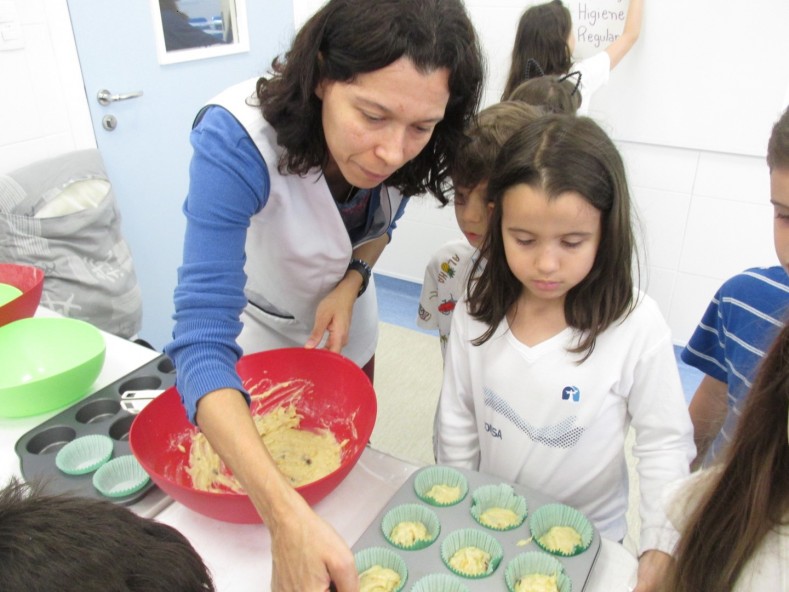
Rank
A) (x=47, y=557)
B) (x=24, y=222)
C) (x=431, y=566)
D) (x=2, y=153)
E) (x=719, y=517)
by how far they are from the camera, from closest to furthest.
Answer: (x=47, y=557)
(x=719, y=517)
(x=431, y=566)
(x=24, y=222)
(x=2, y=153)

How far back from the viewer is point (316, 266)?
1105 mm

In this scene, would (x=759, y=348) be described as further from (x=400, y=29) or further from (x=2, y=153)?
(x=2, y=153)

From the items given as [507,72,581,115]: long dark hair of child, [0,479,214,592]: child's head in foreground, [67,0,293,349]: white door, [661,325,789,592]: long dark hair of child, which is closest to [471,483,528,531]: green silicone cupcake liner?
[661,325,789,592]: long dark hair of child

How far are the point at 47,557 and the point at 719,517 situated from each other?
2.24 feet

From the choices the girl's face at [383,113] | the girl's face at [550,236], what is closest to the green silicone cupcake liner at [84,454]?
the girl's face at [383,113]

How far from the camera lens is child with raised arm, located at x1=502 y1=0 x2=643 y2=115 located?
6.95 feet

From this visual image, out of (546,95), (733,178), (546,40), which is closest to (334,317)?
(546,95)

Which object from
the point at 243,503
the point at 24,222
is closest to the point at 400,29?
the point at 243,503

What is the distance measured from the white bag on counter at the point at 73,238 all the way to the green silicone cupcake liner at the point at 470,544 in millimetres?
1508

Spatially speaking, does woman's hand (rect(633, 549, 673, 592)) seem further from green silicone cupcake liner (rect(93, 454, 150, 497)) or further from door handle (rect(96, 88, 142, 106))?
door handle (rect(96, 88, 142, 106))

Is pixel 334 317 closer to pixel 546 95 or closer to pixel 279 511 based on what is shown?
pixel 279 511

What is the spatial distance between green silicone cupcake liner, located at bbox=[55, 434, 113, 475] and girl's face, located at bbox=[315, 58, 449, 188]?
0.60 meters

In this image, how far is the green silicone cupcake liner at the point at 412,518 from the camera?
823 millimetres

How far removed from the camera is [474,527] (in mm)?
830
